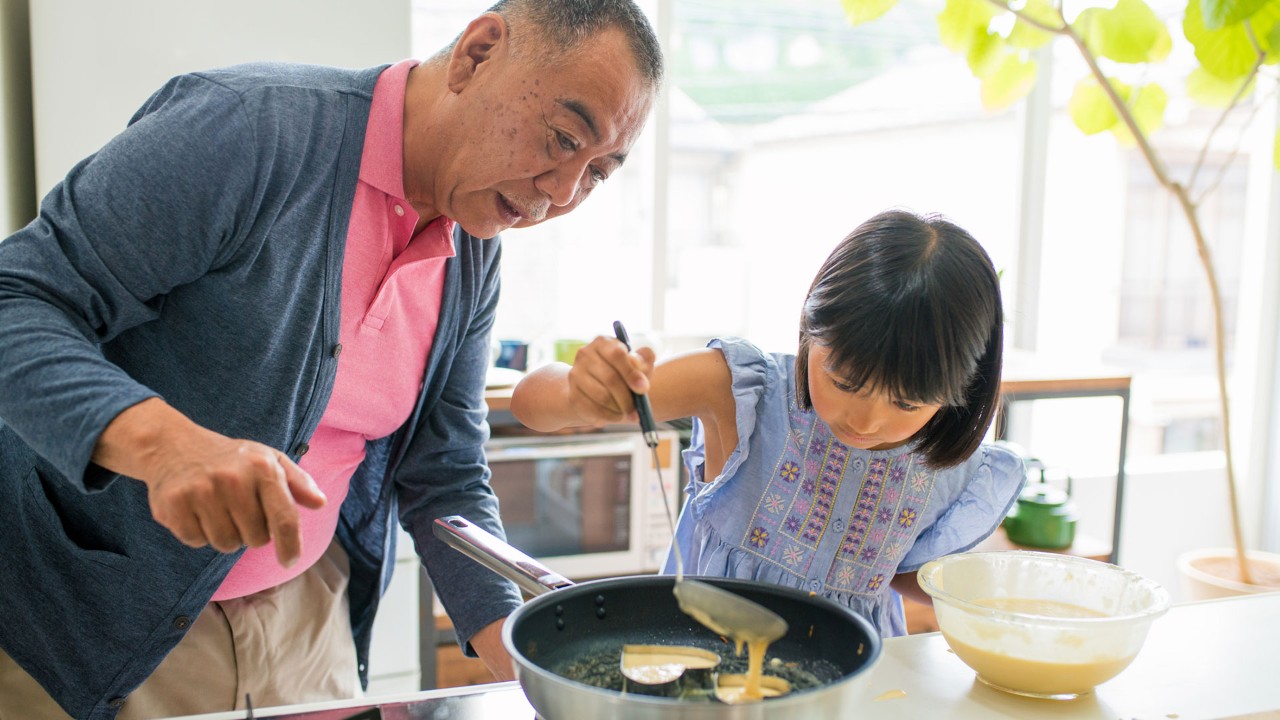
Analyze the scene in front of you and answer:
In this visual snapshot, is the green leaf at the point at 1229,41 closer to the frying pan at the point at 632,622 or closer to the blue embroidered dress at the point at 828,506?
the blue embroidered dress at the point at 828,506

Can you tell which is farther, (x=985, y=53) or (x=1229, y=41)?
(x=985, y=53)

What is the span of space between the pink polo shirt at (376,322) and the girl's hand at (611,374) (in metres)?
0.32

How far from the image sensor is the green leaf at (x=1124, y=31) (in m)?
1.99

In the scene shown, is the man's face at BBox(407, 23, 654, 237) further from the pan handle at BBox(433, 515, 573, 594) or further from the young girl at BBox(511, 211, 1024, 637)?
the pan handle at BBox(433, 515, 573, 594)

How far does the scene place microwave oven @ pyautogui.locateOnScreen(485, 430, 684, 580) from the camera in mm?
2244

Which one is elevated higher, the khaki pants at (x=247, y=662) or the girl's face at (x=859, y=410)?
the girl's face at (x=859, y=410)

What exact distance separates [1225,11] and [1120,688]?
1529mm

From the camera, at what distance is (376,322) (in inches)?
41.6

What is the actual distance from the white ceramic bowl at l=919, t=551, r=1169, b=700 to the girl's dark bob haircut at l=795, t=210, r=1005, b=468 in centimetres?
20

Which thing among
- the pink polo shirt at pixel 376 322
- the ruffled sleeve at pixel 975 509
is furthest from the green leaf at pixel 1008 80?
the pink polo shirt at pixel 376 322

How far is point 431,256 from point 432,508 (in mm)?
332

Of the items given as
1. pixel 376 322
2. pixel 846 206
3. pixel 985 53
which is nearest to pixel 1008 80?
pixel 985 53

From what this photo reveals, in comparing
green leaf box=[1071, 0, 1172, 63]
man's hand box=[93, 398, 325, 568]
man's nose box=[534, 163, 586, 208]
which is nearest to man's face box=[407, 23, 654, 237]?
man's nose box=[534, 163, 586, 208]

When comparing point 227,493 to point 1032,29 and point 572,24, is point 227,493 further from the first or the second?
point 1032,29
